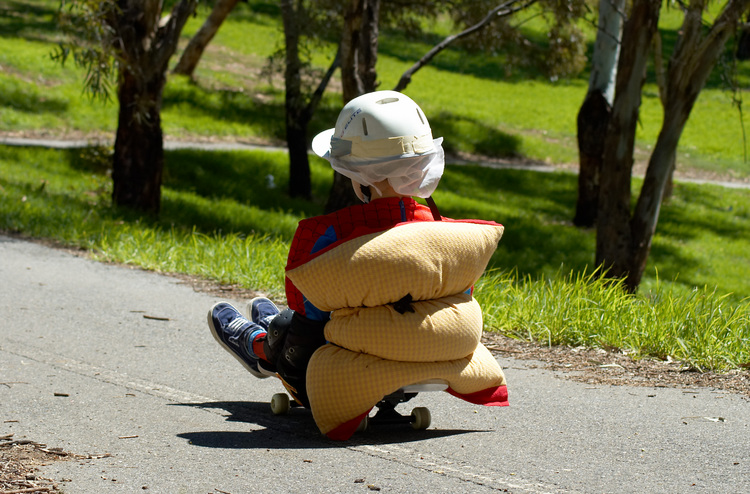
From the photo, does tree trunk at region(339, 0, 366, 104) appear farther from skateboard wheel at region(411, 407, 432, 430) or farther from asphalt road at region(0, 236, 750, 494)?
skateboard wheel at region(411, 407, 432, 430)

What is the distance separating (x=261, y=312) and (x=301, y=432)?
2.77 feet

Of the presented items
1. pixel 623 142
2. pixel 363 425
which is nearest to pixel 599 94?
pixel 623 142

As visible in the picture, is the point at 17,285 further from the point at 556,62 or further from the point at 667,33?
the point at 667,33

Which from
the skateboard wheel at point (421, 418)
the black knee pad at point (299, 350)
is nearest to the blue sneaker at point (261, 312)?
the black knee pad at point (299, 350)

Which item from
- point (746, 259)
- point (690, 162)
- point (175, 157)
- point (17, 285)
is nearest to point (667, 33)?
point (690, 162)

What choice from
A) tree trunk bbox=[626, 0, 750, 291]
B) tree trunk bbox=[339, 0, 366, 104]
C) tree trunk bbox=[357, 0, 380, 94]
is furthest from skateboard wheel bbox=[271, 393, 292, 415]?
tree trunk bbox=[339, 0, 366, 104]

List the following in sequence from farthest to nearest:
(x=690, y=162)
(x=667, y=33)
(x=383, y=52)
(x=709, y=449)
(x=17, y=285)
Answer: (x=667, y=33) → (x=383, y=52) → (x=690, y=162) → (x=17, y=285) → (x=709, y=449)

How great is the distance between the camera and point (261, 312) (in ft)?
14.8

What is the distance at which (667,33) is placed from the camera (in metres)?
48.4

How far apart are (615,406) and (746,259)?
563 inches

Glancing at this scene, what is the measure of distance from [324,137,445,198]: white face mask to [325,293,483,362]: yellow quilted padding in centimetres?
48

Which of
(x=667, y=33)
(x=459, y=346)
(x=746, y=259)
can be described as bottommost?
(x=746, y=259)

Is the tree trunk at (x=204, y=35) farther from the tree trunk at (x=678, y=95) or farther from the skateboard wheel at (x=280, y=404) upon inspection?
the skateboard wheel at (x=280, y=404)

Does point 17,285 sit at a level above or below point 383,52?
below
